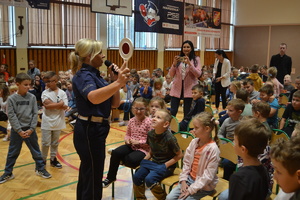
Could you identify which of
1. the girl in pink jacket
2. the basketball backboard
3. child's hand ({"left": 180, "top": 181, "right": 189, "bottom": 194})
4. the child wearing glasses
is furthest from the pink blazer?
the basketball backboard

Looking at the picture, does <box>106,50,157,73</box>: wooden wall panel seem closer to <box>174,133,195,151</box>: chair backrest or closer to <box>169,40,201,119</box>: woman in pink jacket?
<box>169,40,201,119</box>: woman in pink jacket

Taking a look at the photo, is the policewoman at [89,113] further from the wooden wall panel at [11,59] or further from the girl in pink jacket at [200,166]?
the wooden wall panel at [11,59]

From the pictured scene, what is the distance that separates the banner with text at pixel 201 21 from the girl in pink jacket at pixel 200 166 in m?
10.9

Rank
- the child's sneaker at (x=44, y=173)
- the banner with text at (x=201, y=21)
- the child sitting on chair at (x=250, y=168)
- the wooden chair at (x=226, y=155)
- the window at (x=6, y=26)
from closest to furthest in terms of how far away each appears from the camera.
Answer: the child sitting on chair at (x=250, y=168), the wooden chair at (x=226, y=155), the child's sneaker at (x=44, y=173), the window at (x=6, y=26), the banner with text at (x=201, y=21)

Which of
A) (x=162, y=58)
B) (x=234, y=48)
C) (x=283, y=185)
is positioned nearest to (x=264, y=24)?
(x=234, y=48)

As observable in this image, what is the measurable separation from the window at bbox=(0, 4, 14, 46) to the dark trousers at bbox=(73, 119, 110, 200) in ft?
28.7

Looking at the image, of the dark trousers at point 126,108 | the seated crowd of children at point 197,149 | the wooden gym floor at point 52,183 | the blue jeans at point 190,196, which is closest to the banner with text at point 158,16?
the dark trousers at point 126,108

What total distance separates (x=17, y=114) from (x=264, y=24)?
16.3 m

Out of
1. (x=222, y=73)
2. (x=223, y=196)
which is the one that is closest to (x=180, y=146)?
(x=223, y=196)

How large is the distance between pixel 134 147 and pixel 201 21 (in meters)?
11.4

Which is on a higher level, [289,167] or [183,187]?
[289,167]

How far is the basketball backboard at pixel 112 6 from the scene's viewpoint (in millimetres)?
10277

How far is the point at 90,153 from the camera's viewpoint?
2.59m

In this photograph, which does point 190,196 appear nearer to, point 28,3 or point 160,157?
point 160,157
